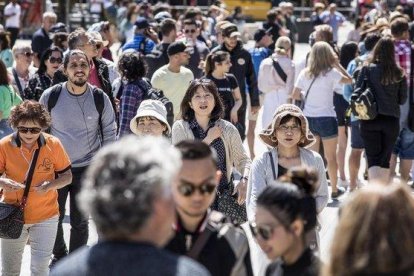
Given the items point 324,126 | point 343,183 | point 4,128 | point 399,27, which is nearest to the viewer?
point 4,128

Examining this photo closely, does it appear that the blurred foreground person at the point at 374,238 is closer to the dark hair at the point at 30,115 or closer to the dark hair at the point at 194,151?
the dark hair at the point at 194,151

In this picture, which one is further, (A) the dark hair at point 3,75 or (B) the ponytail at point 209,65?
(B) the ponytail at point 209,65

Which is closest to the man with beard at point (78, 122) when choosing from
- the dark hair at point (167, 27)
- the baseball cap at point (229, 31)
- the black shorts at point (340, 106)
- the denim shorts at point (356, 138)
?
the denim shorts at point (356, 138)

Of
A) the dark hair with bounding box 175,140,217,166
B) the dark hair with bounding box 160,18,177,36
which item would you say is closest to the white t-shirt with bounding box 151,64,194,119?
the dark hair with bounding box 160,18,177,36

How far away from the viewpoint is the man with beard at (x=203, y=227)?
168 inches

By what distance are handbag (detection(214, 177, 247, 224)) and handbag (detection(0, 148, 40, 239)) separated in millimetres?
1357

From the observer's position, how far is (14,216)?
7391mm

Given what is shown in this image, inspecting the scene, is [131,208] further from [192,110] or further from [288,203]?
[192,110]

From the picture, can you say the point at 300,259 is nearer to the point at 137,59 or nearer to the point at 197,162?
the point at 197,162

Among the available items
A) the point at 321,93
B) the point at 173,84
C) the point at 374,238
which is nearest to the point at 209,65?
the point at 173,84

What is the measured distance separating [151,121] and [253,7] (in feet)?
103

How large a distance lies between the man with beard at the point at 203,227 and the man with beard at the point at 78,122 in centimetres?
400

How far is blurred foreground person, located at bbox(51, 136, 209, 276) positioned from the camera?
3.07 metres

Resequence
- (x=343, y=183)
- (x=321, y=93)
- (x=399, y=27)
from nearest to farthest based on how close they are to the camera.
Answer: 1. (x=321, y=93)
2. (x=399, y=27)
3. (x=343, y=183)
